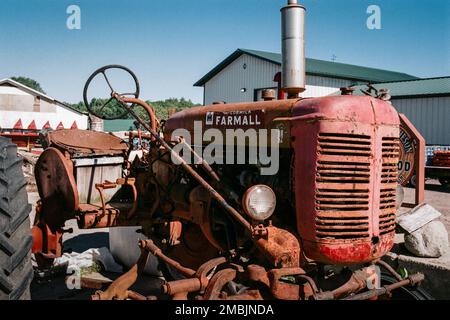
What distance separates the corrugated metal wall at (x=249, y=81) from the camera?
20.2 meters

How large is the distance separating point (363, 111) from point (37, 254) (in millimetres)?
2876

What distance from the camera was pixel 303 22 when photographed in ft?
12.1

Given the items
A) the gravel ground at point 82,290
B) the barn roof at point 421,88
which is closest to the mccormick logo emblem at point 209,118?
the gravel ground at point 82,290

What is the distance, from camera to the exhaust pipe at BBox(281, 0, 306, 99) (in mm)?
3586

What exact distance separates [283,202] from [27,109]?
28.6m

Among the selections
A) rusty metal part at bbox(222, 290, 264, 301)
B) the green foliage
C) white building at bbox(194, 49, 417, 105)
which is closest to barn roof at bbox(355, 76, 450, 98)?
white building at bbox(194, 49, 417, 105)

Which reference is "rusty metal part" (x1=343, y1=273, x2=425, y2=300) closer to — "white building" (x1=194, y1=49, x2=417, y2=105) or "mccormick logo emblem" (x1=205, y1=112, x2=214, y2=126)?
"mccormick logo emblem" (x1=205, y1=112, x2=214, y2=126)

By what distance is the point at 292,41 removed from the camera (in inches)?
145

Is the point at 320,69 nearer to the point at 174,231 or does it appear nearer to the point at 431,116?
the point at 431,116

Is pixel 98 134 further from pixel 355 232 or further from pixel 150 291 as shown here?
pixel 355 232

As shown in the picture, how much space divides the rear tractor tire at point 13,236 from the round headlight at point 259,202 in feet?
4.49

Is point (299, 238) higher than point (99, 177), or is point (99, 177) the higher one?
point (99, 177)
